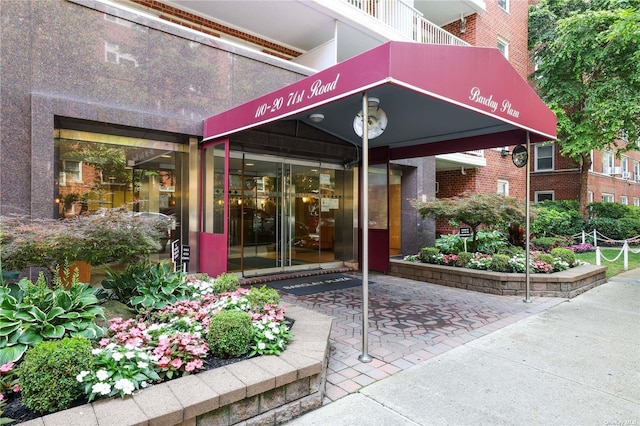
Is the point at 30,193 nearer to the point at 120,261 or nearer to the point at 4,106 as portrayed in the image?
the point at 4,106

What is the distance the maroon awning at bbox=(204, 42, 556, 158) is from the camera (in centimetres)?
392

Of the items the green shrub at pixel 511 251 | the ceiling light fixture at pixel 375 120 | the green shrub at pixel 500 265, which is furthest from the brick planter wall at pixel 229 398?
the green shrub at pixel 511 251

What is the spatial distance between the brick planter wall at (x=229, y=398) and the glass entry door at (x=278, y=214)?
5.18 meters

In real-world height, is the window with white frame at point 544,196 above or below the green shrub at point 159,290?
above

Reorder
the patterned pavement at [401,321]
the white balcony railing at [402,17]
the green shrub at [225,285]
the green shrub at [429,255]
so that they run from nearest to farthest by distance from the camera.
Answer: the patterned pavement at [401,321] < the green shrub at [225,285] < the green shrub at [429,255] < the white balcony railing at [402,17]

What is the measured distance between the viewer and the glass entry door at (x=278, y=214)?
27.1 ft

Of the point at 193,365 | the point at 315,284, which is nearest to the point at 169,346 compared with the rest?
the point at 193,365

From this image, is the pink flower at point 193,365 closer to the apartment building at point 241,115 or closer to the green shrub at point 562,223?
the apartment building at point 241,115

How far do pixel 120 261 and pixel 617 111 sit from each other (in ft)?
58.8

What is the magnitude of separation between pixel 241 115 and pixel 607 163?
28.8 meters

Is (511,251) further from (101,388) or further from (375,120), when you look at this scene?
(101,388)

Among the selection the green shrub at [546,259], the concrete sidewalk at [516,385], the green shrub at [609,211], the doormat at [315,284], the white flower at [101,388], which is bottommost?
the concrete sidewalk at [516,385]

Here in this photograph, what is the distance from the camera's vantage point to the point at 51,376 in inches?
95.4

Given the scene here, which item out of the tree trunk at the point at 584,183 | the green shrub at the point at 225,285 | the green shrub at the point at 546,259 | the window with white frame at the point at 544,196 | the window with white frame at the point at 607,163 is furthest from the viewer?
the window with white frame at the point at 607,163
